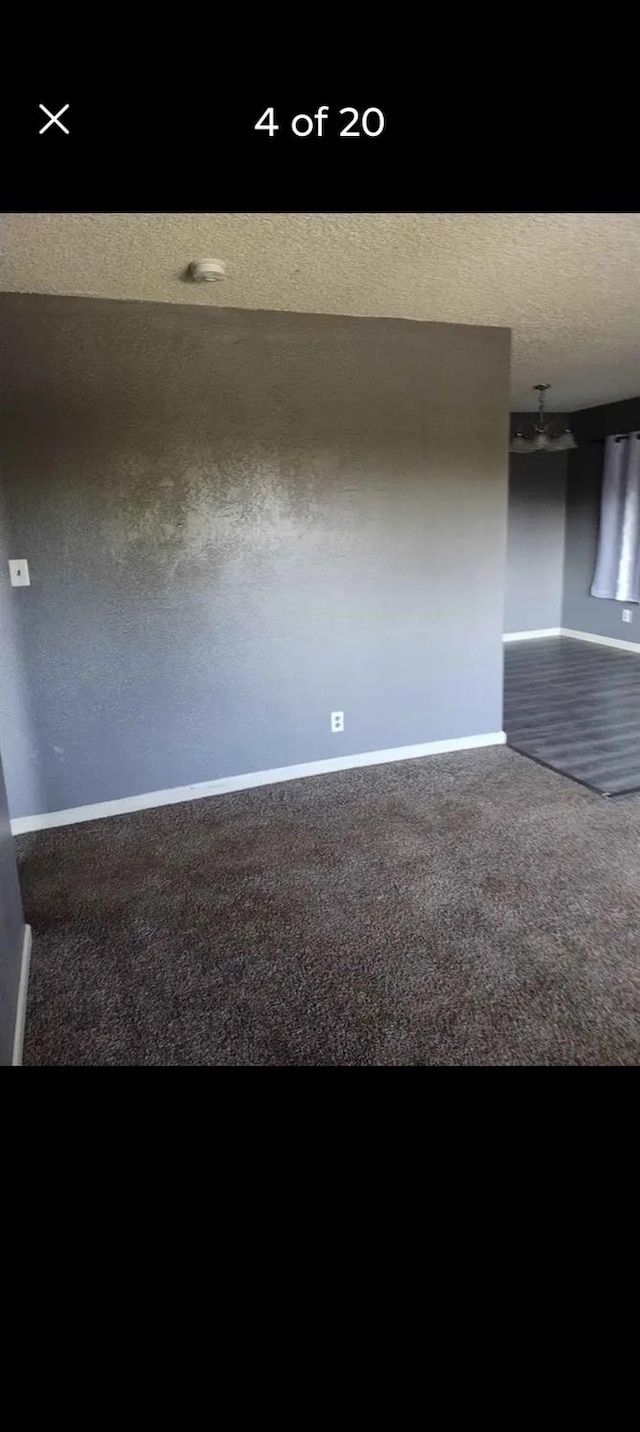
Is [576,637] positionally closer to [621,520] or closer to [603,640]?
[603,640]

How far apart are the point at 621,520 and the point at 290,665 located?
4269mm

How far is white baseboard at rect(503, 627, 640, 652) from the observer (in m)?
6.52

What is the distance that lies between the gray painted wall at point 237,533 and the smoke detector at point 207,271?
40cm

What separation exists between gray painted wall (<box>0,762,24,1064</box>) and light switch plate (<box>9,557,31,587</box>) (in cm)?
118

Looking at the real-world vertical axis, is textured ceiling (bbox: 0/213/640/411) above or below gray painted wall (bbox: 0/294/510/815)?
above

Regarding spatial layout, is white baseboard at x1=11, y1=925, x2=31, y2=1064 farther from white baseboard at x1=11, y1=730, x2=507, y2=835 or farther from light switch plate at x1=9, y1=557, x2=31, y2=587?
light switch plate at x1=9, y1=557, x2=31, y2=587

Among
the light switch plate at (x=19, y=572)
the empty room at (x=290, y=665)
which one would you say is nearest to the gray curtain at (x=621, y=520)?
the empty room at (x=290, y=665)

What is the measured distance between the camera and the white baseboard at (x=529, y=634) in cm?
722

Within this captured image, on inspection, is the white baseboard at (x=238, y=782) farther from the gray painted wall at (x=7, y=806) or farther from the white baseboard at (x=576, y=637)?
the white baseboard at (x=576, y=637)

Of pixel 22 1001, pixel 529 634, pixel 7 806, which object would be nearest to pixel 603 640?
pixel 529 634

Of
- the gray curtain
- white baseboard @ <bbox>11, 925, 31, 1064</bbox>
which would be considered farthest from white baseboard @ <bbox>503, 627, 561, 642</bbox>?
white baseboard @ <bbox>11, 925, 31, 1064</bbox>
